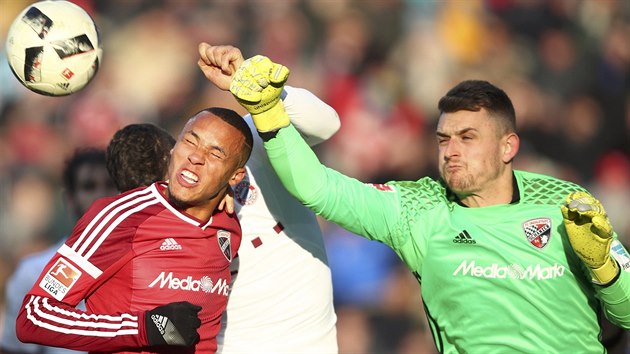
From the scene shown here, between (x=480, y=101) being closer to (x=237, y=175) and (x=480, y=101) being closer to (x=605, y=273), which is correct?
(x=605, y=273)

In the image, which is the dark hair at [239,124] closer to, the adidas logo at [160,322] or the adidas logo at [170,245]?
the adidas logo at [170,245]

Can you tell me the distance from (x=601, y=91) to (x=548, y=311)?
21.1 ft

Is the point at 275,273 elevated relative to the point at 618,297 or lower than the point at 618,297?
lower

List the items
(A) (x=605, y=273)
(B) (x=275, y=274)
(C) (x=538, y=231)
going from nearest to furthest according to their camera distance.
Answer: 1. (A) (x=605, y=273)
2. (C) (x=538, y=231)
3. (B) (x=275, y=274)

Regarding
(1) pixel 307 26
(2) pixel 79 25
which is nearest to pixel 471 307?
(2) pixel 79 25

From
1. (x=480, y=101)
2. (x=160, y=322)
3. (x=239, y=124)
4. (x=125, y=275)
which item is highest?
(x=480, y=101)

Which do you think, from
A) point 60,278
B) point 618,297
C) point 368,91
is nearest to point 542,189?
point 618,297

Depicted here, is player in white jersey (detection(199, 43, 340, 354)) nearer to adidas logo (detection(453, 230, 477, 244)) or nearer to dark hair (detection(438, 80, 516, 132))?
dark hair (detection(438, 80, 516, 132))

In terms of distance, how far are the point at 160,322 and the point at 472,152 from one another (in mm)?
1661

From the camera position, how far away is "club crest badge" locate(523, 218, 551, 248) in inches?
172

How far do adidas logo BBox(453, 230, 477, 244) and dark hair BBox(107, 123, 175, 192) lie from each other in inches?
56.9

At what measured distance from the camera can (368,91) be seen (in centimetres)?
930

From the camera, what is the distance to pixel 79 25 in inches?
185

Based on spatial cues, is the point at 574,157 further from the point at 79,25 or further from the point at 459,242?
the point at 79,25
